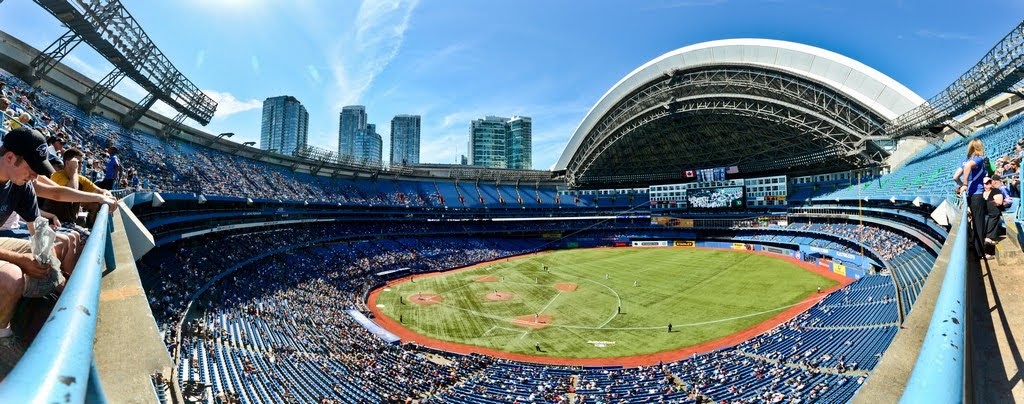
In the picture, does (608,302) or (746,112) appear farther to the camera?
(746,112)

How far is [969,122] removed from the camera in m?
42.0

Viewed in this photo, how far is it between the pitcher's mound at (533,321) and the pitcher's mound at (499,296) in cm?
573

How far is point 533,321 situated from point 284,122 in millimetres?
180773

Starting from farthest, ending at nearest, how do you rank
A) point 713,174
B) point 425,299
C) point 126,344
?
point 713,174 → point 425,299 → point 126,344

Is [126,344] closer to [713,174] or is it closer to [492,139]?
[713,174]

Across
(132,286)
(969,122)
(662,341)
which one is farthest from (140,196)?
(969,122)

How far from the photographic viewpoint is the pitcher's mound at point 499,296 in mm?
41062

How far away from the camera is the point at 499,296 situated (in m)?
42.1

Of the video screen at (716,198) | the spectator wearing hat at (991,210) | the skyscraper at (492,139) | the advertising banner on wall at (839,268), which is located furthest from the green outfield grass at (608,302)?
the skyscraper at (492,139)

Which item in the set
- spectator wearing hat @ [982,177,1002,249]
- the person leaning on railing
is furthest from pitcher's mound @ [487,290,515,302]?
the person leaning on railing

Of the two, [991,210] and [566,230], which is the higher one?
[991,210]

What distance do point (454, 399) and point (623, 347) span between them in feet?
43.1

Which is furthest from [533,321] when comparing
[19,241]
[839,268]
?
[839,268]

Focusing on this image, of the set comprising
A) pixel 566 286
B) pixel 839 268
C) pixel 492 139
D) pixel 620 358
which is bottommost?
pixel 620 358
